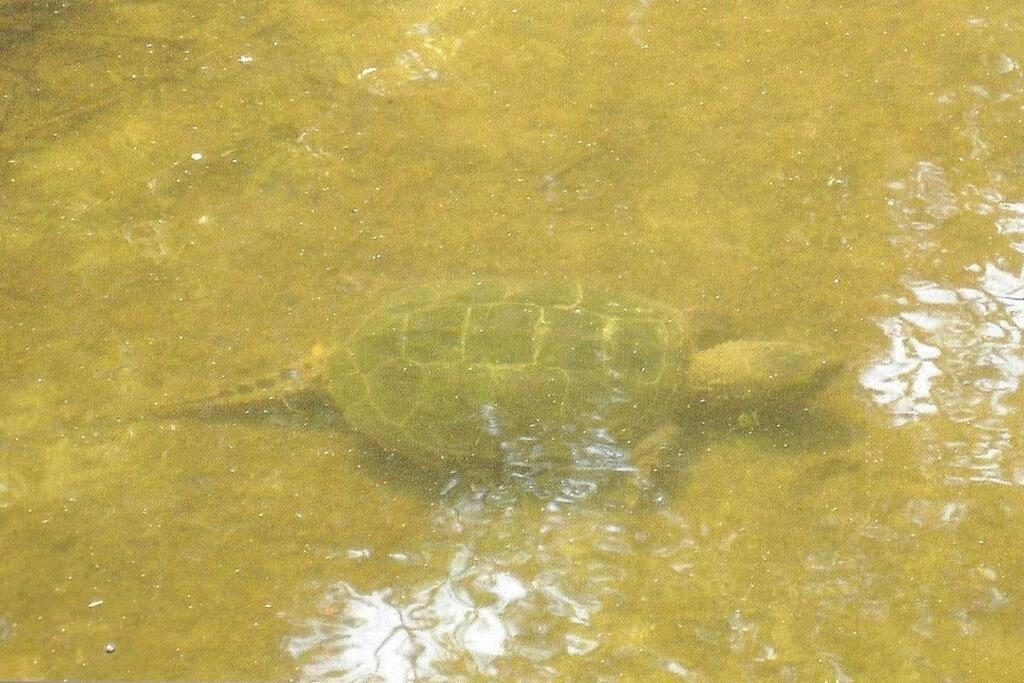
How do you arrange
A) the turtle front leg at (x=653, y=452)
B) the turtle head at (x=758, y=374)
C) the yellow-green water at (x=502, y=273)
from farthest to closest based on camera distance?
the turtle head at (x=758, y=374) < the turtle front leg at (x=653, y=452) < the yellow-green water at (x=502, y=273)

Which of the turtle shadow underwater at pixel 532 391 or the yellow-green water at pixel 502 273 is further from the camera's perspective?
the turtle shadow underwater at pixel 532 391

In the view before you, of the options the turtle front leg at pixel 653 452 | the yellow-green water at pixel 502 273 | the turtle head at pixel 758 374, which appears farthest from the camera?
the turtle head at pixel 758 374

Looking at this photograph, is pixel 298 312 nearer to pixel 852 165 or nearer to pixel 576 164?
pixel 576 164

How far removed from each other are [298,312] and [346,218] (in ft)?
1.36

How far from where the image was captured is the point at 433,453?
3.15 meters

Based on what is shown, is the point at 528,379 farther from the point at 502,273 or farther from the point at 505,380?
the point at 502,273

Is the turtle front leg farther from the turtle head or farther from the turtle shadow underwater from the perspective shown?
the turtle head

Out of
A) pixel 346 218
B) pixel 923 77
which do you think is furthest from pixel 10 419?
pixel 923 77

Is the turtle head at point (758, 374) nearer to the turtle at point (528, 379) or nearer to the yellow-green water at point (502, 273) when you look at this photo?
the turtle at point (528, 379)

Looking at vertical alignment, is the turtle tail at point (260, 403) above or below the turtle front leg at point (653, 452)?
above

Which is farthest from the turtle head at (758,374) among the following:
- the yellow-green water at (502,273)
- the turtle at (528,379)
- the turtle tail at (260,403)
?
the turtle tail at (260,403)

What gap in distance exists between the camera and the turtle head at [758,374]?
323 cm

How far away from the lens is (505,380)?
3137 millimetres

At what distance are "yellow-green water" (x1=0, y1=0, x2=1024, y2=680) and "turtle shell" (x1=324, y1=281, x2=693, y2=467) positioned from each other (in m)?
0.15
